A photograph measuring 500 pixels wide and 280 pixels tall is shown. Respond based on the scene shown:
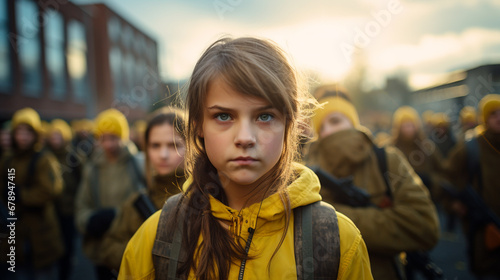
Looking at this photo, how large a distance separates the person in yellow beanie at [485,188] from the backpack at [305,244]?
3.11 m

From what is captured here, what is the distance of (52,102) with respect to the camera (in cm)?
1931

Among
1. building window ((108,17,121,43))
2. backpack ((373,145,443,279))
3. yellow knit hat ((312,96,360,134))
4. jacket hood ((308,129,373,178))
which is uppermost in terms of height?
building window ((108,17,121,43))

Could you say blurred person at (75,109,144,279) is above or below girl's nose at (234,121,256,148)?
below

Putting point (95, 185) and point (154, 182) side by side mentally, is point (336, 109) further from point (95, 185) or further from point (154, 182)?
point (95, 185)

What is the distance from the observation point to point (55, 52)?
19.2 meters

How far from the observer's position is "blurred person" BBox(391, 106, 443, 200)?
589 centimetres

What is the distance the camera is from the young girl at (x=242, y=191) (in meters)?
1.14

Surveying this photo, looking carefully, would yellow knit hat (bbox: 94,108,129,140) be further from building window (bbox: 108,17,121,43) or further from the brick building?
building window (bbox: 108,17,121,43)

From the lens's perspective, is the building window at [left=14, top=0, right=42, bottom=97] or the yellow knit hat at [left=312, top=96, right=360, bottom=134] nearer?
the yellow knit hat at [left=312, top=96, right=360, bottom=134]

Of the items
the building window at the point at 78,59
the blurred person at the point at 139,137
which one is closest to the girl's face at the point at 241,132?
the blurred person at the point at 139,137

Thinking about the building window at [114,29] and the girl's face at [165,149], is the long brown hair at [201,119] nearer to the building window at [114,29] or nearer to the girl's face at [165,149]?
the girl's face at [165,149]

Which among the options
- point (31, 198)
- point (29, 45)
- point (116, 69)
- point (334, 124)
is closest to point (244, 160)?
point (334, 124)

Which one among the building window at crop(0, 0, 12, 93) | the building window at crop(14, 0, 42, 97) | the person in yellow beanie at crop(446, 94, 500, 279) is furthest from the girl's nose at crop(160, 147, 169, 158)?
the building window at crop(14, 0, 42, 97)

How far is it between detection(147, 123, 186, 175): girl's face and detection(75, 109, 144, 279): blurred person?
1.04 metres
